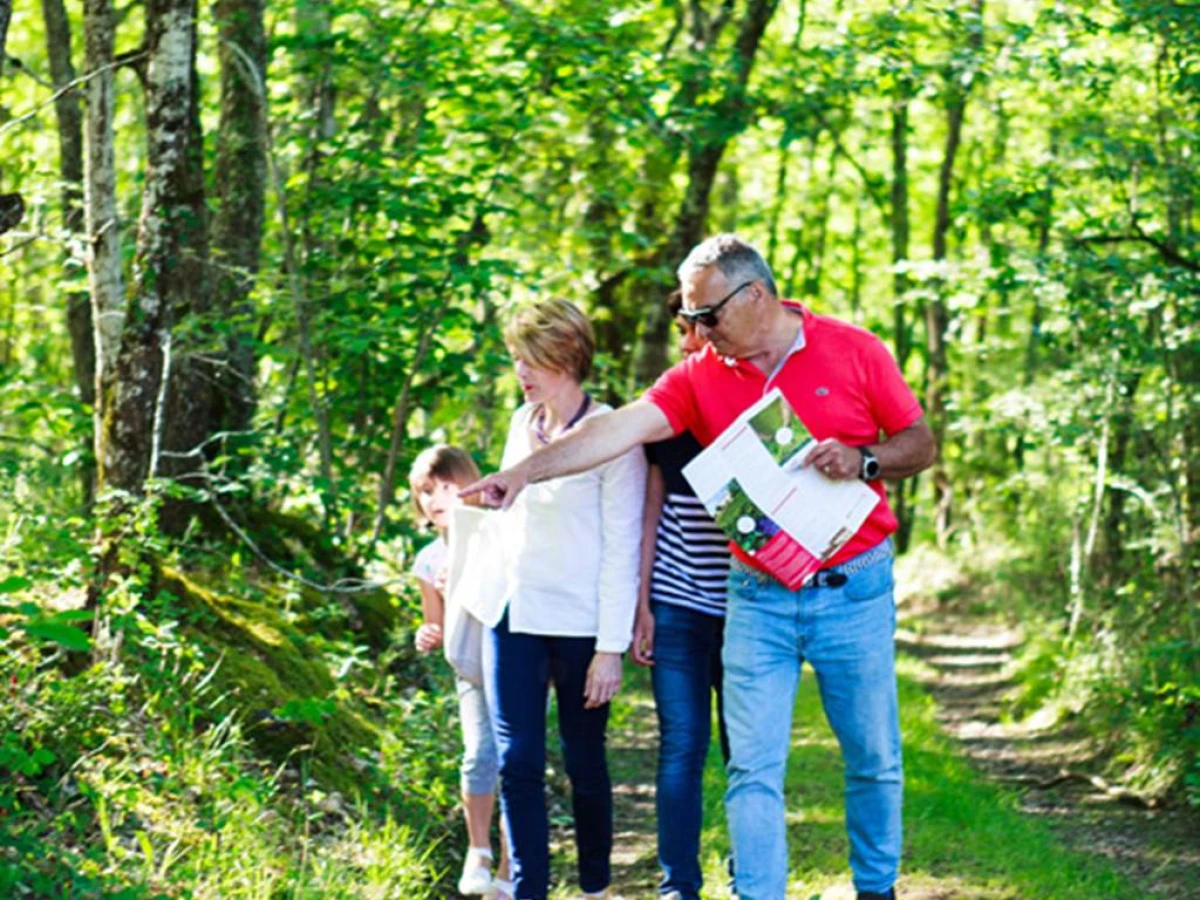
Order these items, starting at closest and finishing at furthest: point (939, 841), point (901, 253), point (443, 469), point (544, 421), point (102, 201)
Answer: point (544, 421), point (443, 469), point (102, 201), point (939, 841), point (901, 253)

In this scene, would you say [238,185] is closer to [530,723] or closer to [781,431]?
[530,723]

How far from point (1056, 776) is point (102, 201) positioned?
719 centimetres

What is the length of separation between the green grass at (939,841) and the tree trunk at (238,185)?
3556mm

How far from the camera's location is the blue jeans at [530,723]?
563 centimetres

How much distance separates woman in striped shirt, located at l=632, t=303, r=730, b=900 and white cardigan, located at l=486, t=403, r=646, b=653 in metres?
0.12

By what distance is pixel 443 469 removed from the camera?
21.7ft

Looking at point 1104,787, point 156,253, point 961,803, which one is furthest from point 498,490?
point 1104,787

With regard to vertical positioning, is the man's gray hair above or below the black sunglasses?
above

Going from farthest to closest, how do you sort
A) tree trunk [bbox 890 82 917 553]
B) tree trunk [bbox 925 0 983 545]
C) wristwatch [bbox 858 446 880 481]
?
tree trunk [bbox 890 82 917 553]
tree trunk [bbox 925 0 983 545]
wristwatch [bbox 858 446 880 481]

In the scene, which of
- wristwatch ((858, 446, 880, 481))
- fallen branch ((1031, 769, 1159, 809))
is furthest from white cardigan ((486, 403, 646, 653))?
fallen branch ((1031, 769, 1159, 809))

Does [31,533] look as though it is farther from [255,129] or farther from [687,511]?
[255,129]

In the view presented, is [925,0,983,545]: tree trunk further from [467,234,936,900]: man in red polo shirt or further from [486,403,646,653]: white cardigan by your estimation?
[467,234,936,900]: man in red polo shirt

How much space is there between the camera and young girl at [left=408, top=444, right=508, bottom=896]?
6195mm

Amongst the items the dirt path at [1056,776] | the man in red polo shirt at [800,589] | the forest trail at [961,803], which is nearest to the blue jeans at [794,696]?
the man in red polo shirt at [800,589]
